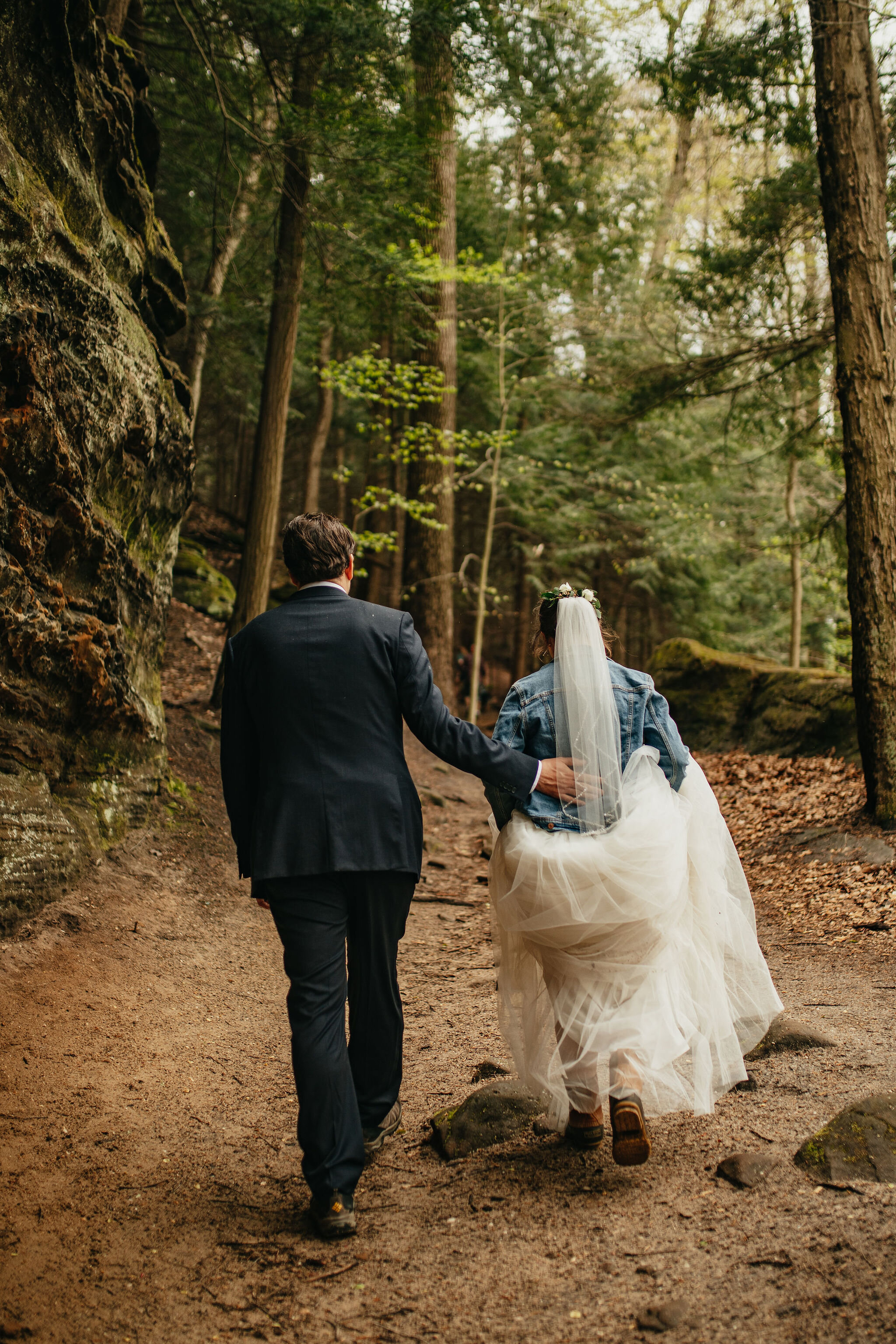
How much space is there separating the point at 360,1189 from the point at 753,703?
11.0 meters

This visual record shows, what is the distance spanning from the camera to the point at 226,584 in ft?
54.9

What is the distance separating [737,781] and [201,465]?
21918 mm

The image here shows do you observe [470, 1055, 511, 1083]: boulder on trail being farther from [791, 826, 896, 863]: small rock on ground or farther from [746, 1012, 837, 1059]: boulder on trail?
[791, 826, 896, 863]: small rock on ground

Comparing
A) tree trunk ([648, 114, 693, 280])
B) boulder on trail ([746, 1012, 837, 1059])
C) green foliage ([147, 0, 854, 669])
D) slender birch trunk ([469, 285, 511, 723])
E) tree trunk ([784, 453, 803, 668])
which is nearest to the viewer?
boulder on trail ([746, 1012, 837, 1059])

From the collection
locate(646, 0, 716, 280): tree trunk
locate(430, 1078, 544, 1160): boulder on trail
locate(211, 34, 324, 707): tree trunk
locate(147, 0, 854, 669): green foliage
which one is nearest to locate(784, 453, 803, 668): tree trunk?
locate(147, 0, 854, 669): green foliage

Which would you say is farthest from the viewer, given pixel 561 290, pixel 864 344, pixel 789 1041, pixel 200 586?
pixel 561 290

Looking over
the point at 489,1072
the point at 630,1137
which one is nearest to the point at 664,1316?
the point at 630,1137

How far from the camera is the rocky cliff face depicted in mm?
5488

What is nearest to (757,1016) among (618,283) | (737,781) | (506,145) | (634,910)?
(634,910)

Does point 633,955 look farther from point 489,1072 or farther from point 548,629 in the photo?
point 489,1072

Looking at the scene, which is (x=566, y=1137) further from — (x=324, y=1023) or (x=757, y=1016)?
(x=324, y=1023)

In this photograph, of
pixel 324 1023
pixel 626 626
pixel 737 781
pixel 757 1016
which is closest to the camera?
pixel 324 1023

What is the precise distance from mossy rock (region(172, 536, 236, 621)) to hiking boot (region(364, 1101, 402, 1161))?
12.5 meters

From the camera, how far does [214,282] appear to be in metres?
12.3
